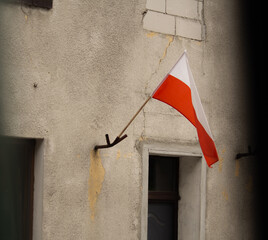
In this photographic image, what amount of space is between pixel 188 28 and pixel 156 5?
0.49m

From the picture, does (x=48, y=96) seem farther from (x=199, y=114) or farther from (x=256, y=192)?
(x=256, y=192)

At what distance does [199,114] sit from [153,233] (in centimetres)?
182

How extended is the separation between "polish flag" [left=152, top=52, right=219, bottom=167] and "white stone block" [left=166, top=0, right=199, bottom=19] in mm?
1308

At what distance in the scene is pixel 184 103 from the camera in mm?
4219

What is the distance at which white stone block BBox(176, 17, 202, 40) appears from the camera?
213 inches

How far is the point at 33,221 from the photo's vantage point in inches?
172

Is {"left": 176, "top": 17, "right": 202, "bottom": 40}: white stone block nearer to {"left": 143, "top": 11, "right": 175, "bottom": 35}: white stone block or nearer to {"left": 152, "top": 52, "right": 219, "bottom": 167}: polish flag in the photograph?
{"left": 143, "top": 11, "right": 175, "bottom": 35}: white stone block

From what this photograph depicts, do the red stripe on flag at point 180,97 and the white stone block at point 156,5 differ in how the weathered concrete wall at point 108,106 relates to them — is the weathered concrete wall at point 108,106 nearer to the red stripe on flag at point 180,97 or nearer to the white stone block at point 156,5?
the white stone block at point 156,5

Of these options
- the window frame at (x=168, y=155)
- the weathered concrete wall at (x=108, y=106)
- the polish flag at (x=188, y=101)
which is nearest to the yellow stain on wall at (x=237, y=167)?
the weathered concrete wall at (x=108, y=106)

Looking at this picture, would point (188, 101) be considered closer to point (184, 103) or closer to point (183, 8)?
point (184, 103)

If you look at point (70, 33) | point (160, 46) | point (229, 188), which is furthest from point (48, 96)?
point (229, 188)

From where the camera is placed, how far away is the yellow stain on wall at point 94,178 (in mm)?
4594

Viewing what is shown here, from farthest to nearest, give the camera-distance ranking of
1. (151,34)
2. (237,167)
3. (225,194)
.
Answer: (237,167)
(225,194)
(151,34)

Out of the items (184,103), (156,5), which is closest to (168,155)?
(184,103)
